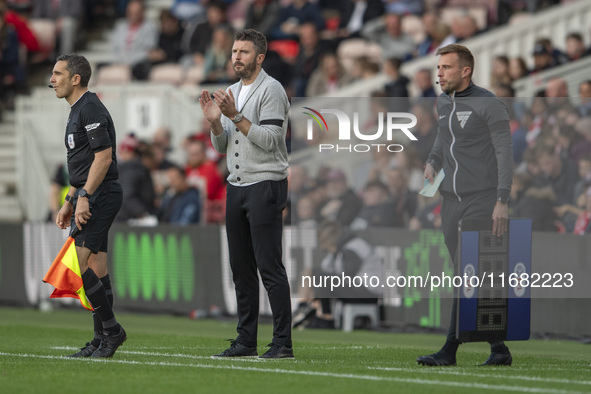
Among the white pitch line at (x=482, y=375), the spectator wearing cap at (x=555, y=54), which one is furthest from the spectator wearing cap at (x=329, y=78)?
the white pitch line at (x=482, y=375)

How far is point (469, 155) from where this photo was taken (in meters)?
8.80

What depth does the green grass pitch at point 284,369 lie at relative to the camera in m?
7.25

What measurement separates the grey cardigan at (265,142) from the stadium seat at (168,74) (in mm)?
13368

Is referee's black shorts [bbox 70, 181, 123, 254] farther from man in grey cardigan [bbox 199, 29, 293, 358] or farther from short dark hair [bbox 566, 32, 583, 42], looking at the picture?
short dark hair [bbox 566, 32, 583, 42]

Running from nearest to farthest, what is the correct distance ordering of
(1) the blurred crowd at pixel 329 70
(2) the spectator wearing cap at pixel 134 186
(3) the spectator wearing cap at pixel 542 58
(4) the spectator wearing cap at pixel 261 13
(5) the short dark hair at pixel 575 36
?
1. (1) the blurred crowd at pixel 329 70
2. (3) the spectator wearing cap at pixel 542 58
3. (5) the short dark hair at pixel 575 36
4. (2) the spectator wearing cap at pixel 134 186
5. (4) the spectator wearing cap at pixel 261 13

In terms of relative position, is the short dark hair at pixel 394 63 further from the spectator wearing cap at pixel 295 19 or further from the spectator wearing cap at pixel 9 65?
the spectator wearing cap at pixel 9 65

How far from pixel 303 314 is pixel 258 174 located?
5.28 metres

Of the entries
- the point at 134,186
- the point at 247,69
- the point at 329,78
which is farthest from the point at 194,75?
the point at 247,69

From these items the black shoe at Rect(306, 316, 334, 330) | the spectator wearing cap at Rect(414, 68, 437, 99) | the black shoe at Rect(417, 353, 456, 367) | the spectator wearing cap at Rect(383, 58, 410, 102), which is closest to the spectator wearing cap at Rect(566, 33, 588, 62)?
the spectator wearing cap at Rect(414, 68, 437, 99)

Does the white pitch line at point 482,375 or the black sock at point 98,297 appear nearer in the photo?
the white pitch line at point 482,375

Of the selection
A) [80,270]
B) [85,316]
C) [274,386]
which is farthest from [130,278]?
[274,386]

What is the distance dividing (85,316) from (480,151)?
8.42 metres

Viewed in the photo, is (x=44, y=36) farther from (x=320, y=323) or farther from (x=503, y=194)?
(x=503, y=194)

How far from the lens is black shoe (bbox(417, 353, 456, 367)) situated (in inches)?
338
